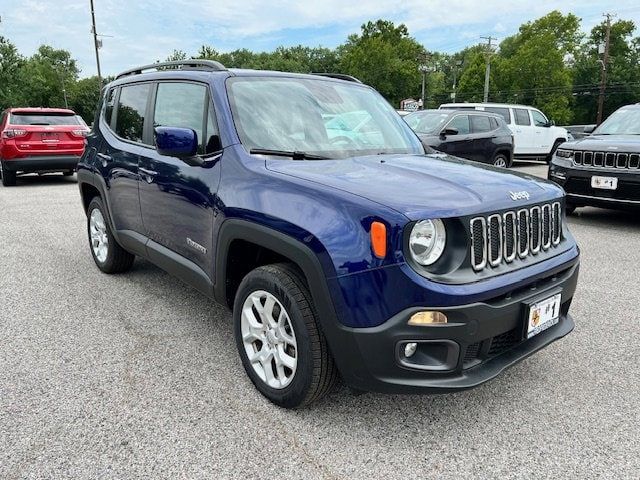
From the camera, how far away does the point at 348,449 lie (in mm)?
2416

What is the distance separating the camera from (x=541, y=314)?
258cm

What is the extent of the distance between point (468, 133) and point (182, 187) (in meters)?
9.33

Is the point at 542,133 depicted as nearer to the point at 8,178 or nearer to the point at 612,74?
the point at 8,178

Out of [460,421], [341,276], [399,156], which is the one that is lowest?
[460,421]

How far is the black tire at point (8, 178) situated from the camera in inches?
460

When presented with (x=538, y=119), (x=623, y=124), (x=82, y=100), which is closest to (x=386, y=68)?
(x=82, y=100)

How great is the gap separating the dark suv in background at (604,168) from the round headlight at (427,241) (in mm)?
5422

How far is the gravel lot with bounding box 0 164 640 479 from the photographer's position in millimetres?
2307

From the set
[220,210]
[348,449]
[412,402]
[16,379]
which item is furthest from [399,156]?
[16,379]

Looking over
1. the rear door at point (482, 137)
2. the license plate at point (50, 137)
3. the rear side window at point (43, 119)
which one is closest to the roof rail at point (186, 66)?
the license plate at point (50, 137)

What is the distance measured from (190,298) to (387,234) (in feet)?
8.53

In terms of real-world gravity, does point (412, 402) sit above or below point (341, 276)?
below

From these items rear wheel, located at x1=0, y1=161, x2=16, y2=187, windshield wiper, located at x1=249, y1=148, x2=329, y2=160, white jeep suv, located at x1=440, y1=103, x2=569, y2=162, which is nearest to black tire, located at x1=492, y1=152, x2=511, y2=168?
white jeep suv, located at x1=440, y1=103, x2=569, y2=162

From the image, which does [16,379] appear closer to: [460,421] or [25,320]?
[25,320]
